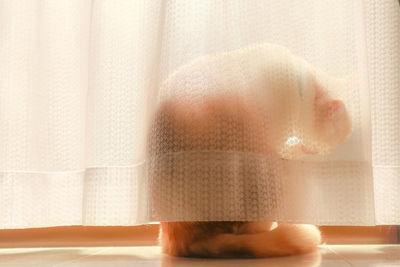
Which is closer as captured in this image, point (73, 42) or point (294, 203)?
point (294, 203)

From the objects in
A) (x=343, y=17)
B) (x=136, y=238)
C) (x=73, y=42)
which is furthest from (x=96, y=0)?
(x=136, y=238)

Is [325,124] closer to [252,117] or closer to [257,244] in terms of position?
[252,117]

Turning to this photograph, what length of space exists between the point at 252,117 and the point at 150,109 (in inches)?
8.1

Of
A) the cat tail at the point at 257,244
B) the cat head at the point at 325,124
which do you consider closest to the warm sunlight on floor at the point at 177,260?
the cat tail at the point at 257,244

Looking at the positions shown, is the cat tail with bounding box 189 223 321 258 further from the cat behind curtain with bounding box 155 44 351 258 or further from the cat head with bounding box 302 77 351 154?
the cat head with bounding box 302 77 351 154

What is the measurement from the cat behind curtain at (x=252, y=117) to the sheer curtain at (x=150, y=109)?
2 centimetres

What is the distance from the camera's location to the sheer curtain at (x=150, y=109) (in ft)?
2.52

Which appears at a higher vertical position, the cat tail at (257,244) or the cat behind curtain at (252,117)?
the cat behind curtain at (252,117)

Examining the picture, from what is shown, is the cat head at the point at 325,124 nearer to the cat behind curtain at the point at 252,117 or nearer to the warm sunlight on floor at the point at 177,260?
the cat behind curtain at the point at 252,117

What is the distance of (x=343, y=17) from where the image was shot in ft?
2.72

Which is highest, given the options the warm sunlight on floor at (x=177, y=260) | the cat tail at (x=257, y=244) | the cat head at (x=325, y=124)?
the cat head at (x=325, y=124)

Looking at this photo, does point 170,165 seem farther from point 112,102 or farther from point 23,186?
point 23,186

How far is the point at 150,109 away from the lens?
0.85 meters

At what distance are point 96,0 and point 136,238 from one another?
0.67 metres
